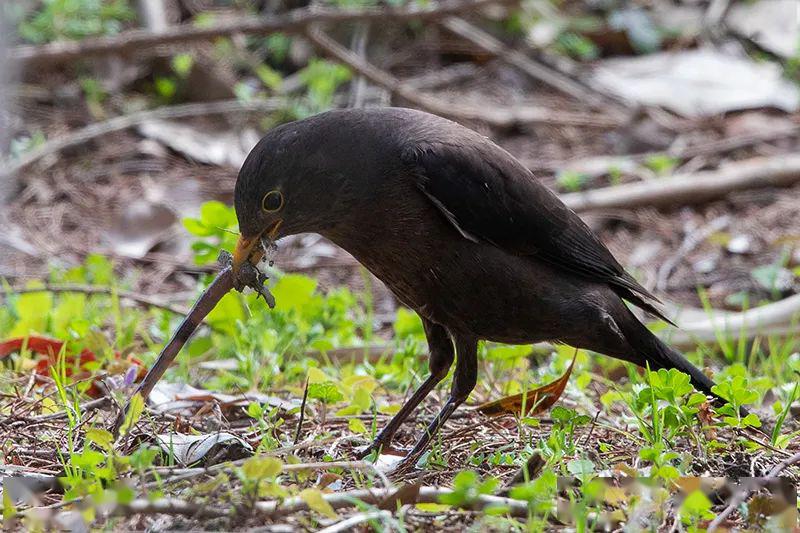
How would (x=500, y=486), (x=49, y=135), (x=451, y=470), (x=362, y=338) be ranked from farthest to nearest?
(x=49, y=135) < (x=362, y=338) < (x=451, y=470) < (x=500, y=486)

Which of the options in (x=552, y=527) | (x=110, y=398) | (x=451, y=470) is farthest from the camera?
(x=110, y=398)

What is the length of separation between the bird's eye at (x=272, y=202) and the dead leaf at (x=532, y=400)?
1.08 m

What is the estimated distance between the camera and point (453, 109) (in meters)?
8.62

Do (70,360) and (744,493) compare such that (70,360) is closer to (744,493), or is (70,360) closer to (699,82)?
(744,493)

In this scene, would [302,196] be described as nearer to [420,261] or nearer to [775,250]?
[420,261]

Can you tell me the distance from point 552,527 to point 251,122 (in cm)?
638

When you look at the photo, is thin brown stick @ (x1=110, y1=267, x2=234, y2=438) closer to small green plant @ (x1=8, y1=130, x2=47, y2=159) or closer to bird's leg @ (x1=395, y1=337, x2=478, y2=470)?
bird's leg @ (x1=395, y1=337, x2=478, y2=470)

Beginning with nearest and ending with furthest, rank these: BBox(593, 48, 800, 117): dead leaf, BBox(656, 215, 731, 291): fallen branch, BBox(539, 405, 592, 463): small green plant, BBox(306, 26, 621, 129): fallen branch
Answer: BBox(539, 405, 592, 463): small green plant, BBox(656, 215, 731, 291): fallen branch, BBox(306, 26, 621, 129): fallen branch, BBox(593, 48, 800, 117): dead leaf

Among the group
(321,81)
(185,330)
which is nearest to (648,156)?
(321,81)

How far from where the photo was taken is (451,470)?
3586 millimetres

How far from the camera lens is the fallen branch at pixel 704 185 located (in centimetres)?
745

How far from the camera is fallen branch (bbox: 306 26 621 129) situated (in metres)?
8.30

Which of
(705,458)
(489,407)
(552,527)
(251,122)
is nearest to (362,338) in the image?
(489,407)

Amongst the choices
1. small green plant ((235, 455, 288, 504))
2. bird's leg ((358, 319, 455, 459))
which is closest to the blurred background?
bird's leg ((358, 319, 455, 459))
